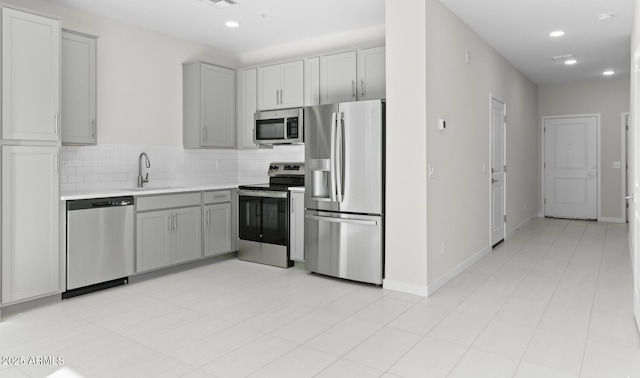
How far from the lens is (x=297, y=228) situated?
16.0 feet

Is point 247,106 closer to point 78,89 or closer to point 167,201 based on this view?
point 167,201

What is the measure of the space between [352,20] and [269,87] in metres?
1.43

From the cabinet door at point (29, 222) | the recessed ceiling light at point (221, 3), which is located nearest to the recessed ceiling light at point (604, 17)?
the recessed ceiling light at point (221, 3)

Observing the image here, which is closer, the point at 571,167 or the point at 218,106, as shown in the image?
the point at 218,106

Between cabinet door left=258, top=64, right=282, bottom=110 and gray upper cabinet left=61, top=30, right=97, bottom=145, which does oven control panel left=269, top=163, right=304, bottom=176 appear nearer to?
cabinet door left=258, top=64, right=282, bottom=110

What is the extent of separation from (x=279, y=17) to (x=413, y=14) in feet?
5.19

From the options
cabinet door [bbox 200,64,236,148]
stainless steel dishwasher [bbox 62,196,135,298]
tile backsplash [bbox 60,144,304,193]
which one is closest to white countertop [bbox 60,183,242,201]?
stainless steel dishwasher [bbox 62,196,135,298]

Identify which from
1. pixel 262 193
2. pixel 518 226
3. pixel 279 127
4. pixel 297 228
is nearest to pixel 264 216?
pixel 262 193

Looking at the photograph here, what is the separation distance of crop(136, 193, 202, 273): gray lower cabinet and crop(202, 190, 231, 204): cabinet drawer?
5.0 inches

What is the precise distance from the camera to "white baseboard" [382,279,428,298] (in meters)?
3.83

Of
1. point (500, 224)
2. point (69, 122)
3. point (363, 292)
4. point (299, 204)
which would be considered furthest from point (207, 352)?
point (500, 224)

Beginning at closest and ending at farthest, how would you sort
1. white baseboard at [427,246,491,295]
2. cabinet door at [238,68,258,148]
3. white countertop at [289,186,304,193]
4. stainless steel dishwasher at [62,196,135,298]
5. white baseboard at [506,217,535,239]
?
stainless steel dishwasher at [62,196,135,298], white baseboard at [427,246,491,295], white countertop at [289,186,304,193], cabinet door at [238,68,258,148], white baseboard at [506,217,535,239]

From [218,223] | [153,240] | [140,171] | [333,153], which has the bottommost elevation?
[153,240]

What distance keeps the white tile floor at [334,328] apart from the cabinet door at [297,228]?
36cm
